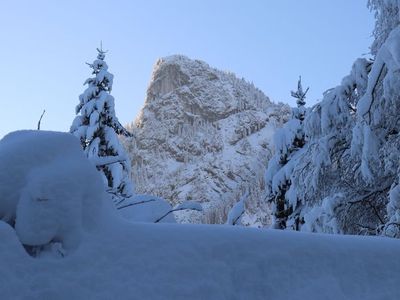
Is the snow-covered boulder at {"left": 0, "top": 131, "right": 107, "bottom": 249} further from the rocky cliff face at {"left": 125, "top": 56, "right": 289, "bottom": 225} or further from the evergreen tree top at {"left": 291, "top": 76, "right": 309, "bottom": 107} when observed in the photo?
the rocky cliff face at {"left": 125, "top": 56, "right": 289, "bottom": 225}

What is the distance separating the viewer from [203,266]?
2.21 metres

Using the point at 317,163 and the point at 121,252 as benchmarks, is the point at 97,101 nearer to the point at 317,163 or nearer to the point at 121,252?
the point at 317,163

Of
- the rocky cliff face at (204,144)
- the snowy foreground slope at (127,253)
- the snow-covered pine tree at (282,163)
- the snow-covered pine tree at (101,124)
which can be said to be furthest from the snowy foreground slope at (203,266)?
the rocky cliff face at (204,144)

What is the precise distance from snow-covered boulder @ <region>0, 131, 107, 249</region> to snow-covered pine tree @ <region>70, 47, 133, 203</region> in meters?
13.5

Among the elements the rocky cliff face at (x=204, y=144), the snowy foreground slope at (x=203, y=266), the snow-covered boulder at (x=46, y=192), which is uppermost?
the rocky cliff face at (x=204, y=144)

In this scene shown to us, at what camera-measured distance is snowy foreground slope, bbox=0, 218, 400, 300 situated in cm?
202

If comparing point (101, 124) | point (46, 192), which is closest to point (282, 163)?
point (101, 124)

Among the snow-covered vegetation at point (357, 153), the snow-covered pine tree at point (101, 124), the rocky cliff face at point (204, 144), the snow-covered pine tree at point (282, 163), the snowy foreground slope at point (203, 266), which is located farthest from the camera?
the rocky cliff face at point (204, 144)

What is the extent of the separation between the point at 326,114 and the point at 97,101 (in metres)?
10.9

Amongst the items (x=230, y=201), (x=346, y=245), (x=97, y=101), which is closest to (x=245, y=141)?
(x=230, y=201)

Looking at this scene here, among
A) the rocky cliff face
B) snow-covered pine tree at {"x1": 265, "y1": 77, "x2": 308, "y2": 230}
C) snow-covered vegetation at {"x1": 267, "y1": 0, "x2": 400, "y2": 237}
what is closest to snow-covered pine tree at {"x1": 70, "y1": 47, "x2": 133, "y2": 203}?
snow-covered pine tree at {"x1": 265, "y1": 77, "x2": 308, "y2": 230}

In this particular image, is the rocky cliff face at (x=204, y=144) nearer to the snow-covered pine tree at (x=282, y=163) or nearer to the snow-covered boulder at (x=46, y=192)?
the snow-covered pine tree at (x=282, y=163)

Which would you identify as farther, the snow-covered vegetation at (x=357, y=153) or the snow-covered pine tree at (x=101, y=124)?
the snow-covered pine tree at (x=101, y=124)

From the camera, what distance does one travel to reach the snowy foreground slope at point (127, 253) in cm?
204
